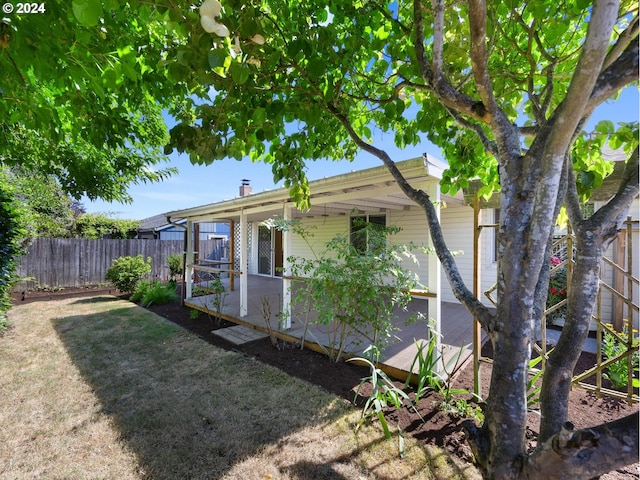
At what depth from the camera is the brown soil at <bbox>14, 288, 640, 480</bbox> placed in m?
2.60

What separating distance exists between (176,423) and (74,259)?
37.0ft

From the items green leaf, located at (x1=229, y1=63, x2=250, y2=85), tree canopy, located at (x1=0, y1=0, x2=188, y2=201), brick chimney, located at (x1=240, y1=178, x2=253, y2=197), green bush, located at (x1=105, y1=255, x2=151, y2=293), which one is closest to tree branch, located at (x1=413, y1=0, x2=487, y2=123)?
green leaf, located at (x1=229, y1=63, x2=250, y2=85)

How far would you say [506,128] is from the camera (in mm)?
1320

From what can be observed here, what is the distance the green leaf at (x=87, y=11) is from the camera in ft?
3.83

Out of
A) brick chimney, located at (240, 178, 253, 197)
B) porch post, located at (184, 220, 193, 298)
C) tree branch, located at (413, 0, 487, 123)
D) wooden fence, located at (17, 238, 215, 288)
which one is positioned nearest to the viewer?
tree branch, located at (413, 0, 487, 123)

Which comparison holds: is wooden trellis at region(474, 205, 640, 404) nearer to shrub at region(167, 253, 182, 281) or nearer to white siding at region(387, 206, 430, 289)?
white siding at region(387, 206, 430, 289)

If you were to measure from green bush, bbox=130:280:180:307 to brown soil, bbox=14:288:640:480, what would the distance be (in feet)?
11.1

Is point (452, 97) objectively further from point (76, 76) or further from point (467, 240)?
point (467, 240)

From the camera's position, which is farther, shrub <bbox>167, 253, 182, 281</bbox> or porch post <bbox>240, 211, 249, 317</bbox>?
shrub <bbox>167, 253, 182, 281</bbox>

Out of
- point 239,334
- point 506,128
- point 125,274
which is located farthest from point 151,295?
point 506,128

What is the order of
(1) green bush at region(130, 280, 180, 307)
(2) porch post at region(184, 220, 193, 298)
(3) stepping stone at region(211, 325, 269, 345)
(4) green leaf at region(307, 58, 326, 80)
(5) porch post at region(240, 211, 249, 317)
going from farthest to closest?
(2) porch post at region(184, 220, 193, 298), (1) green bush at region(130, 280, 180, 307), (5) porch post at region(240, 211, 249, 317), (3) stepping stone at region(211, 325, 269, 345), (4) green leaf at region(307, 58, 326, 80)

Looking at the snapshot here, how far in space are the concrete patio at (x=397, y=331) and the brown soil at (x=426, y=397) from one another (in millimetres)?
298

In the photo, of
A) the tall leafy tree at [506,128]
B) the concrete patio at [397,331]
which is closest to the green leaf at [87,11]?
the tall leafy tree at [506,128]

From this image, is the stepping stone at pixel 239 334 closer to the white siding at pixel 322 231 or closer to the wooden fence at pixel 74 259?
the white siding at pixel 322 231
